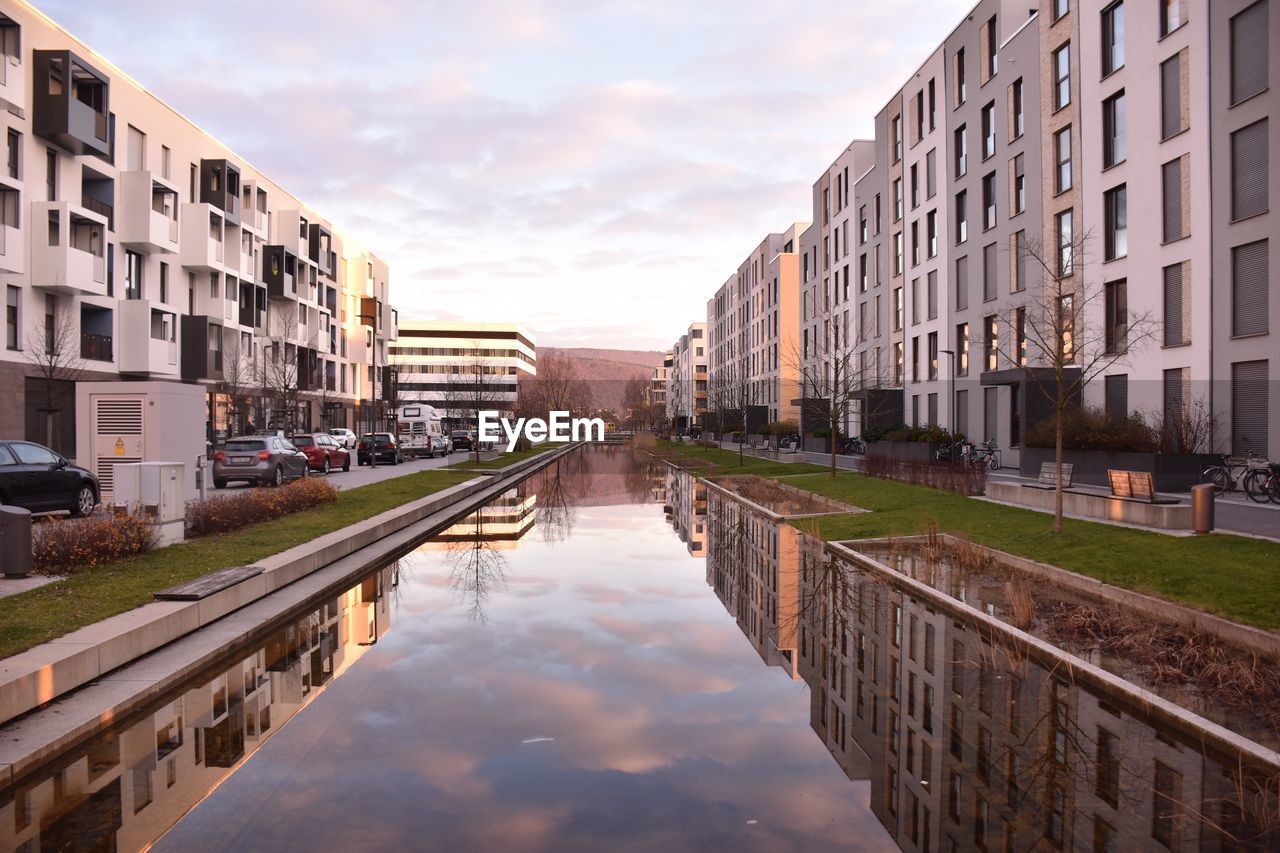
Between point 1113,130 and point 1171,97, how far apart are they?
2814 mm

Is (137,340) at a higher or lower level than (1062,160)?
lower

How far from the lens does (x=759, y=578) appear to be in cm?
1230

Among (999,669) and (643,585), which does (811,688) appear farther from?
(643,585)

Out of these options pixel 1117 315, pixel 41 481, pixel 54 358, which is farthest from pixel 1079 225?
pixel 54 358

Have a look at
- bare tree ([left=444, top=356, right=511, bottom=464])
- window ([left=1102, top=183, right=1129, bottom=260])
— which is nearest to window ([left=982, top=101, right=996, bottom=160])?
window ([left=1102, top=183, right=1129, bottom=260])

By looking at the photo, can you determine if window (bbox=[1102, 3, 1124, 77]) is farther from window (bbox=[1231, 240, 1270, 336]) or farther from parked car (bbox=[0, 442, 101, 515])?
parked car (bbox=[0, 442, 101, 515])

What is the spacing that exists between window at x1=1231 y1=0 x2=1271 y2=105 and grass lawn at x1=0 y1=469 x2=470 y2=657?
74.0ft

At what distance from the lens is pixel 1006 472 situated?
1204 inches

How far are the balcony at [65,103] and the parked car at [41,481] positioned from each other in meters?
22.0

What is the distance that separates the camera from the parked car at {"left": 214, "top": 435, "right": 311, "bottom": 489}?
25.0 meters

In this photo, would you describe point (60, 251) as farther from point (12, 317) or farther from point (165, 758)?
point (165, 758)

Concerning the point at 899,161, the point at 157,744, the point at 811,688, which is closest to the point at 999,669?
the point at 811,688

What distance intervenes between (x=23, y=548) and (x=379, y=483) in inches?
695

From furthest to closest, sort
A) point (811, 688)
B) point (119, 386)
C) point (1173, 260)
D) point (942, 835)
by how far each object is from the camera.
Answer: point (1173, 260) → point (119, 386) → point (811, 688) → point (942, 835)
